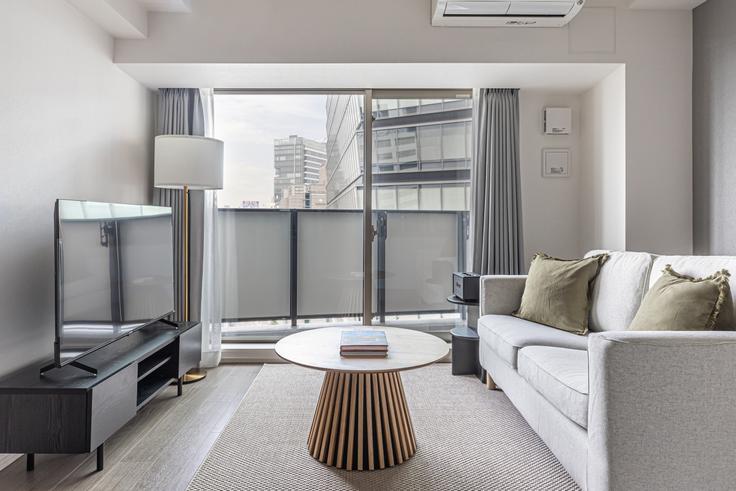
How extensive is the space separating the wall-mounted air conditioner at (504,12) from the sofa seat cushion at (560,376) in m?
2.01

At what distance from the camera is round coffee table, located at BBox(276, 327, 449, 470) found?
1.84m

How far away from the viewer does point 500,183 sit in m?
3.44

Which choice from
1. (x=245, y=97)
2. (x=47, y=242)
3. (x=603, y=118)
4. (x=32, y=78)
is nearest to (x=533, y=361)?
(x=603, y=118)

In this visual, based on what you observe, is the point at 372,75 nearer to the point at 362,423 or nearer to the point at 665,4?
the point at 665,4

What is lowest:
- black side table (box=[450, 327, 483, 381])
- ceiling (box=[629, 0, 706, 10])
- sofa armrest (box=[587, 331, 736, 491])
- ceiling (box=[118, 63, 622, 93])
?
black side table (box=[450, 327, 483, 381])

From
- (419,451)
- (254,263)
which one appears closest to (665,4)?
(419,451)

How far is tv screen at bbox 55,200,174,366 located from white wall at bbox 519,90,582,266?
2738 mm

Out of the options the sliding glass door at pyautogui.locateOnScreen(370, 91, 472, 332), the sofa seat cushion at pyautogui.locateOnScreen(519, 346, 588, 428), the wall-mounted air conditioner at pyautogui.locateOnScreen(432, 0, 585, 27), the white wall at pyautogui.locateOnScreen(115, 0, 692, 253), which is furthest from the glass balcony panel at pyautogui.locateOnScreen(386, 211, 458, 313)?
the sofa seat cushion at pyautogui.locateOnScreen(519, 346, 588, 428)

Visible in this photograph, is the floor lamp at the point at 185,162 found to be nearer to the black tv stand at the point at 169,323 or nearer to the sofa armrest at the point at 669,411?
the black tv stand at the point at 169,323

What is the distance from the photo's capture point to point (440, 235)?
12.1 feet

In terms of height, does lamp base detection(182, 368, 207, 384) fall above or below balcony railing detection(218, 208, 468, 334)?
below

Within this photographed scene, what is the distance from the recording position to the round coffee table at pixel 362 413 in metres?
1.84

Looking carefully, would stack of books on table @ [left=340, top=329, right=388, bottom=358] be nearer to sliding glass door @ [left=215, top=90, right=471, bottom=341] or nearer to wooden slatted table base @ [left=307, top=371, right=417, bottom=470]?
wooden slatted table base @ [left=307, top=371, right=417, bottom=470]

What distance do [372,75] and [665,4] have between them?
6.46ft
